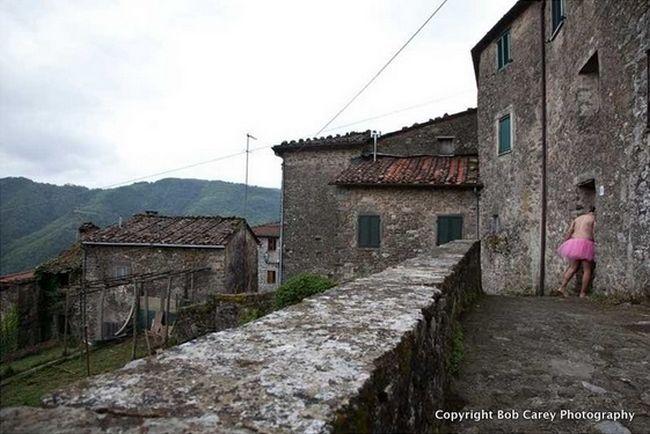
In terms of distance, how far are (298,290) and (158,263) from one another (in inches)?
307

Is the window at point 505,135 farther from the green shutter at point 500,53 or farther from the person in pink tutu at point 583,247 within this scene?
the person in pink tutu at point 583,247

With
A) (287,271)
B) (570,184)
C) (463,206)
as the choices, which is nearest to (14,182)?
(287,271)

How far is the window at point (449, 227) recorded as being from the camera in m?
12.0

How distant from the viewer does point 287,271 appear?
1373 centimetres

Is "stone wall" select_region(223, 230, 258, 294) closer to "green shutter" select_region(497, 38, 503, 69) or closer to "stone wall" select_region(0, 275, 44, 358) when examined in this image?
"green shutter" select_region(497, 38, 503, 69)

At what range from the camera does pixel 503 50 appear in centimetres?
1120

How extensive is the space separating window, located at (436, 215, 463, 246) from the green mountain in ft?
32.5

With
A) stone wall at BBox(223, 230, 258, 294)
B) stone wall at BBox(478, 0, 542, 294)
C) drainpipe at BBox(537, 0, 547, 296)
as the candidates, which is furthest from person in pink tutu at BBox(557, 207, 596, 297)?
stone wall at BBox(223, 230, 258, 294)

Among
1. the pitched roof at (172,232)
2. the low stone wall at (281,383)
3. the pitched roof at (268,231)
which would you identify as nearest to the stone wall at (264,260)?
the pitched roof at (268,231)

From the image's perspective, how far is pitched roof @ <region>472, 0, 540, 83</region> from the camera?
32.8ft

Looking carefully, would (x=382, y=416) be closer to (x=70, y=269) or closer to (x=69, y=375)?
(x=69, y=375)

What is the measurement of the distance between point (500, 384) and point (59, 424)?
8.14 ft

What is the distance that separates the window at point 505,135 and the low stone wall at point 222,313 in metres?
7.43

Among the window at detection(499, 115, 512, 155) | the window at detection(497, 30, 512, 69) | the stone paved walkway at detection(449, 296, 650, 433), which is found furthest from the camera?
the window at detection(497, 30, 512, 69)
